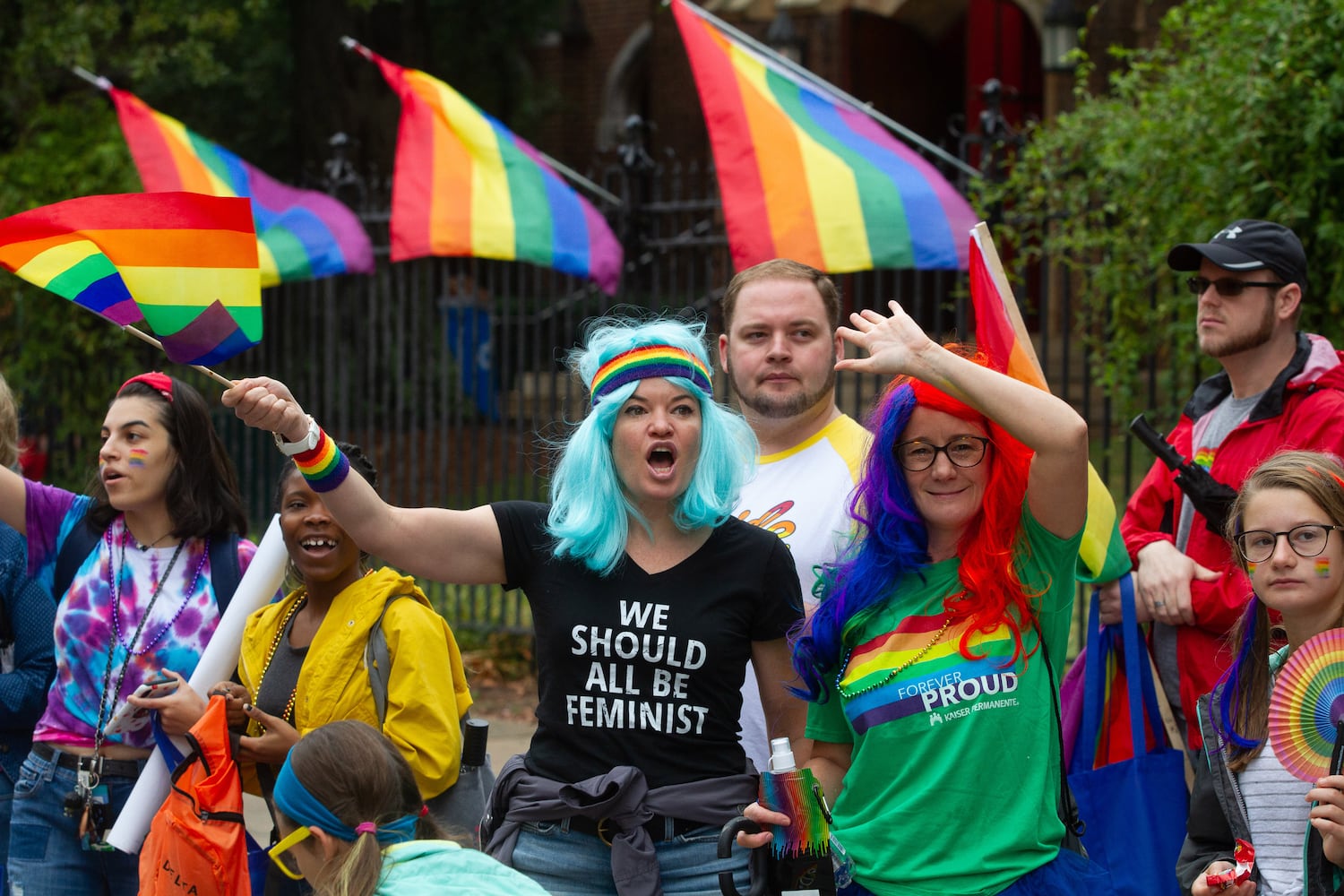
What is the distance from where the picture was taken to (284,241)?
9.29 meters

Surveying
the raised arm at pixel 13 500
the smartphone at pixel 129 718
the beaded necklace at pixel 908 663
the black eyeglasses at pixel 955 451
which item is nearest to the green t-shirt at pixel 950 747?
the beaded necklace at pixel 908 663

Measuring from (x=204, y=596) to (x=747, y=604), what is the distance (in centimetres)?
183

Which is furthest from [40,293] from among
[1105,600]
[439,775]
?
[1105,600]

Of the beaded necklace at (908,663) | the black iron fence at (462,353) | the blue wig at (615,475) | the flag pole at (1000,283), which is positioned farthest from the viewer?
the black iron fence at (462,353)

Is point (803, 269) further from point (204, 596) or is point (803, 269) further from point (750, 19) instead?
point (750, 19)

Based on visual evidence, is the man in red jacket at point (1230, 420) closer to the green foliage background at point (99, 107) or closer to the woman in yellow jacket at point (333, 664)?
the woman in yellow jacket at point (333, 664)

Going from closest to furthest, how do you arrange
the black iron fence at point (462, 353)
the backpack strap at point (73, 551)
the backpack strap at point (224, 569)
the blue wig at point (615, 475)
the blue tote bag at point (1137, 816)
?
the blue wig at point (615, 475), the blue tote bag at point (1137, 816), the backpack strap at point (224, 569), the backpack strap at point (73, 551), the black iron fence at point (462, 353)

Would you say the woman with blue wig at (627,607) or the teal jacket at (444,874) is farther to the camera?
the woman with blue wig at (627,607)

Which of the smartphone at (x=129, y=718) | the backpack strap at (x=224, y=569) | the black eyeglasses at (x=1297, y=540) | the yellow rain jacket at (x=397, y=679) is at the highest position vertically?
the black eyeglasses at (x=1297, y=540)

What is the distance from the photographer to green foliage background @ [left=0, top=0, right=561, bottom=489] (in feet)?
35.0

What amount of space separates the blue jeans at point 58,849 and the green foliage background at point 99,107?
21.2 feet

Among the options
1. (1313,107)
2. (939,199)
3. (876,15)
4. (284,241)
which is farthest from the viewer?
(876,15)

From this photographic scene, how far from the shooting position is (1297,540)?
3.08m

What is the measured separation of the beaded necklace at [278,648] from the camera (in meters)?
3.83
